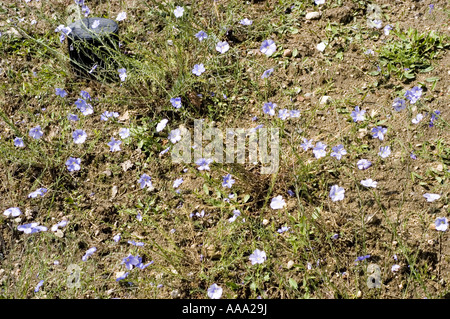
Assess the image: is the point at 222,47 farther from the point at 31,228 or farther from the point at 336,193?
the point at 31,228

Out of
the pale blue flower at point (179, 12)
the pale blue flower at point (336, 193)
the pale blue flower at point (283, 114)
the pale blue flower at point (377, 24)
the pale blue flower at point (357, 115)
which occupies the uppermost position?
the pale blue flower at point (179, 12)

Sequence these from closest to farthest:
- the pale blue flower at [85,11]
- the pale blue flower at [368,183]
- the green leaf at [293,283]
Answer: the green leaf at [293,283]
the pale blue flower at [368,183]
the pale blue flower at [85,11]

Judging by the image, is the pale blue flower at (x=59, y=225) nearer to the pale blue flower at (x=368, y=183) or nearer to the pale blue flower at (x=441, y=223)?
the pale blue flower at (x=368, y=183)

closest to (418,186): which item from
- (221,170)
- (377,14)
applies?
(221,170)

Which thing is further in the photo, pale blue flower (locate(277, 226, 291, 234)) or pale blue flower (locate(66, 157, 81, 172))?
pale blue flower (locate(66, 157, 81, 172))

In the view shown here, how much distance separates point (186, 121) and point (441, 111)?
1.54 meters

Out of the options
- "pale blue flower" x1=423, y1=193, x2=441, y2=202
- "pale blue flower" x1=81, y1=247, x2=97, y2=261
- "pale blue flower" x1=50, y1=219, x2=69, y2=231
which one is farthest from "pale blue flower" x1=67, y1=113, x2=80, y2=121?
"pale blue flower" x1=423, y1=193, x2=441, y2=202

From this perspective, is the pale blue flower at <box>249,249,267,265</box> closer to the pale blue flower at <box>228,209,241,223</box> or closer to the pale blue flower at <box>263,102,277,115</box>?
the pale blue flower at <box>228,209,241,223</box>

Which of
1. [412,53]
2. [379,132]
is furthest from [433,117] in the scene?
[412,53]

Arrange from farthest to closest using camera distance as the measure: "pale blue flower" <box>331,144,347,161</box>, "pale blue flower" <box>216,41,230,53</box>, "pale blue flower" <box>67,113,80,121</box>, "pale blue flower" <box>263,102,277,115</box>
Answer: "pale blue flower" <box>216,41,230,53</box> → "pale blue flower" <box>67,113,80,121</box> → "pale blue flower" <box>263,102,277,115</box> → "pale blue flower" <box>331,144,347,161</box>

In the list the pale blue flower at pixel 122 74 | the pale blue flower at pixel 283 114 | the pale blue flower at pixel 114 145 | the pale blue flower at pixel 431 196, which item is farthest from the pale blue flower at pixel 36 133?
the pale blue flower at pixel 431 196

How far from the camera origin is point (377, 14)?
3.13m
